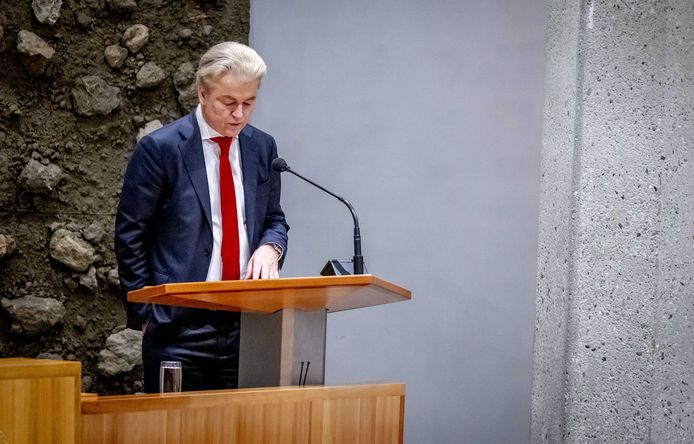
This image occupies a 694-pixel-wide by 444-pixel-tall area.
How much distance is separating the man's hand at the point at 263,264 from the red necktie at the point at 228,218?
0.06 m

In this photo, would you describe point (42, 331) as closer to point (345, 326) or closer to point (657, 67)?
point (345, 326)

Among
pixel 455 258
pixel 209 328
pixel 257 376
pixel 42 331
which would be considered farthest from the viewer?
pixel 455 258

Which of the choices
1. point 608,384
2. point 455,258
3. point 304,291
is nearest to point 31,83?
point 455,258

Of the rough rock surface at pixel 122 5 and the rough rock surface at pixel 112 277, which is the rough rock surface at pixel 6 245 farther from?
the rough rock surface at pixel 122 5

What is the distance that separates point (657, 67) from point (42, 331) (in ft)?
7.72

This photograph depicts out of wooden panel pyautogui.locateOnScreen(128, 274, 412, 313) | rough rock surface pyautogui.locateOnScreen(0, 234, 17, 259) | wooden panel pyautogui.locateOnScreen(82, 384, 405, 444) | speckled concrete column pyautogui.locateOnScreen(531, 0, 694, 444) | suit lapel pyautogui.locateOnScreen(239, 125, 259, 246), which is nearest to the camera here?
wooden panel pyautogui.locateOnScreen(82, 384, 405, 444)

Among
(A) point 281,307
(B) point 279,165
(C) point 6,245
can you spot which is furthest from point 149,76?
(A) point 281,307

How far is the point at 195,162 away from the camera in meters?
2.79

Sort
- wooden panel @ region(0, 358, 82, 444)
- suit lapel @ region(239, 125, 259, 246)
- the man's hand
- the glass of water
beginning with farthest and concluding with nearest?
suit lapel @ region(239, 125, 259, 246) < the man's hand < the glass of water < wooden panel @ region(0, 358, 82, 444)

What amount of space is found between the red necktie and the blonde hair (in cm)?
21

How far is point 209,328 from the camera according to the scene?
2.72 m

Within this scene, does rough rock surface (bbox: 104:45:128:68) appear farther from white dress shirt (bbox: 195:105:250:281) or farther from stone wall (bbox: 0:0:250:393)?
white dress shirt (bbox: 195:105:250:281)

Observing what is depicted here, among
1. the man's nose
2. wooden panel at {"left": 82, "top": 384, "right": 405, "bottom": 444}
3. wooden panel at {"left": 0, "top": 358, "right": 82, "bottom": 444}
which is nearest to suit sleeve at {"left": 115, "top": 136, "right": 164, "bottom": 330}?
the man's nose

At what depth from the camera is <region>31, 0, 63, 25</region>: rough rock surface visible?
3.70m
